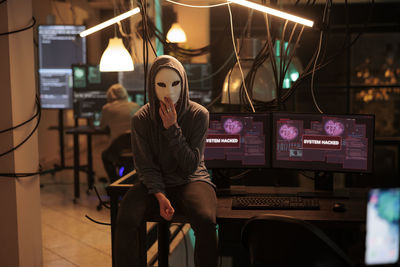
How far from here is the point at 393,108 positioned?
6438 mm

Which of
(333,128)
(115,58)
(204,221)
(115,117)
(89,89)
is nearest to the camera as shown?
(204,221)

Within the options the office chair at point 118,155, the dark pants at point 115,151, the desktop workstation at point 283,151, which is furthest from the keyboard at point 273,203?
the dark pants at point 115,151

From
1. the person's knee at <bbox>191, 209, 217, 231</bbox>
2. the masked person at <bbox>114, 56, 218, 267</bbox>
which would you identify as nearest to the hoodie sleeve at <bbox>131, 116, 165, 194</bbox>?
the masked person at <bbox>114, 56, 218, 267</bbox>

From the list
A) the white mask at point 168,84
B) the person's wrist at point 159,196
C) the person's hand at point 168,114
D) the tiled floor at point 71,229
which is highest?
the white mask at point 168,84

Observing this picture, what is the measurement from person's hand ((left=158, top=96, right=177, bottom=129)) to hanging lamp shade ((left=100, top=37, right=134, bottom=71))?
1.01m

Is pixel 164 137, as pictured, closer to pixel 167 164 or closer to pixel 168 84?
pixel 167 164

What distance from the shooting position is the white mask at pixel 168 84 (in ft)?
8.07

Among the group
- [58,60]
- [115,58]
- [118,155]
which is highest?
[58,60]

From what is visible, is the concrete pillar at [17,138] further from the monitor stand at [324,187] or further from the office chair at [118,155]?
the office chair at [118,155]

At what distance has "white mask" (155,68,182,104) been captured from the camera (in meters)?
2.46

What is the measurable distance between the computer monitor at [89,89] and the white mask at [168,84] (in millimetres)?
3533

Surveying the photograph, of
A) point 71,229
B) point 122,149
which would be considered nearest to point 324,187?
point 71,229

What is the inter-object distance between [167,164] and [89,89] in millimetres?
3615

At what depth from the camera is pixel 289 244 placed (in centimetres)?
187
